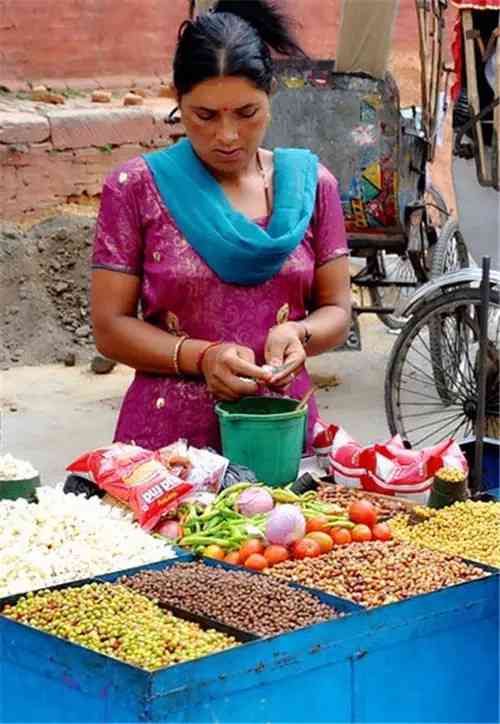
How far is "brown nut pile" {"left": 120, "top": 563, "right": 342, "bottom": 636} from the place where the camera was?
8.36ft

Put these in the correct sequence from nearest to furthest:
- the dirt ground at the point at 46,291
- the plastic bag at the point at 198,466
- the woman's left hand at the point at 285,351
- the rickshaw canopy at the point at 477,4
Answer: the plastic bag at the point at 198,466 → the woman's left hand at the point at 285,351 → the rickshaw canopy at the point at 477,4 → the dirt ground at the point at 46,291

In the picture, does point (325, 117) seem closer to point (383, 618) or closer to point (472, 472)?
point (472, 472)

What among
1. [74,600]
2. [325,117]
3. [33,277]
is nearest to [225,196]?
[74,600]

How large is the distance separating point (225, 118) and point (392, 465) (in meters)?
0.82

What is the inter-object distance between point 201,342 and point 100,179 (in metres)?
6.08

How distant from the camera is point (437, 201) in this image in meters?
9.49

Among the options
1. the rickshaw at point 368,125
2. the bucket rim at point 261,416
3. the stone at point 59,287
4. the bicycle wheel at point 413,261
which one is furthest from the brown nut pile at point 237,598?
the stone at point 59,287

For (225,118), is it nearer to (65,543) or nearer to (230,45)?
(230,45)

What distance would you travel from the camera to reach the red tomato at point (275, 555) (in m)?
2.88

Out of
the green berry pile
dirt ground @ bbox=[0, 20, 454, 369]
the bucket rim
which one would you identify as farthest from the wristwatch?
dirt ground @ bbox=[0, 20, 454, 369]

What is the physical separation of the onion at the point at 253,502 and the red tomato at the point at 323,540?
148mm

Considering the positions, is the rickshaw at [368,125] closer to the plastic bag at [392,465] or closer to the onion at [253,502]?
the plastic bag at [392,465]

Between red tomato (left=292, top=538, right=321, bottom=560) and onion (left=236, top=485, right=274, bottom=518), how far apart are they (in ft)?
0.54

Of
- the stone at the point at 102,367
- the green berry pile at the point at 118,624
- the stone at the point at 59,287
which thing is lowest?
the stone at the point at 102,367
